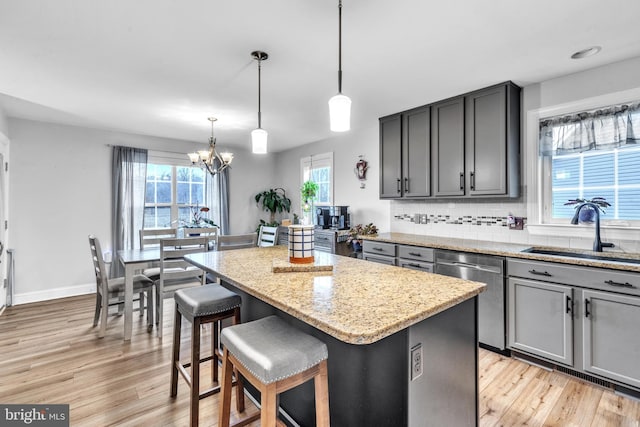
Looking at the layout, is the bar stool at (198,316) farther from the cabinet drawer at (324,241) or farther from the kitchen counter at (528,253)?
the cabinet drawer at (324,241)

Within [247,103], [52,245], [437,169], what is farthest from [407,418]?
[52,245]

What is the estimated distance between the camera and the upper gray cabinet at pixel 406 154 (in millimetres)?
3537

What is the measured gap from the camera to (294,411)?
1.75 m

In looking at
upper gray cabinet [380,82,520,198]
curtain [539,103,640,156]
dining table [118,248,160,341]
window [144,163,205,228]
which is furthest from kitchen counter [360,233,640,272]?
window [144,163,205,228]

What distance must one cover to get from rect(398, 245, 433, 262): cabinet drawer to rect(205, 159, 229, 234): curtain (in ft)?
11.5

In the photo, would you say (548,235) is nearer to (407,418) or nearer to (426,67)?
(426,67)

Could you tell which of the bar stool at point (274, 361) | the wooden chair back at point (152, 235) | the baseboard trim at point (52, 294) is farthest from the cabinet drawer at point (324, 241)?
the baseboard trim at point (52, 294)

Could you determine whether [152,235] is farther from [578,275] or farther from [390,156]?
[578,275]

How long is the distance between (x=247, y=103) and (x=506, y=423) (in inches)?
139

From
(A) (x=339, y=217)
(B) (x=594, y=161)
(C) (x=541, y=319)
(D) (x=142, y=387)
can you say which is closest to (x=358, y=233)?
(A) (x=339, y=217)

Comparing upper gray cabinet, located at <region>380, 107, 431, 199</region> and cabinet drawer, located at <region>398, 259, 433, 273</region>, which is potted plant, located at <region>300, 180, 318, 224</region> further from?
cabinet drawer, located at <region>398, 259, 433, 273</region>

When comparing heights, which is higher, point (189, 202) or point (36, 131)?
point (36, 131)

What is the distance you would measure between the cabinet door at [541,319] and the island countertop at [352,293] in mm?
1334

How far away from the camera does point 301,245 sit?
5.79ft
